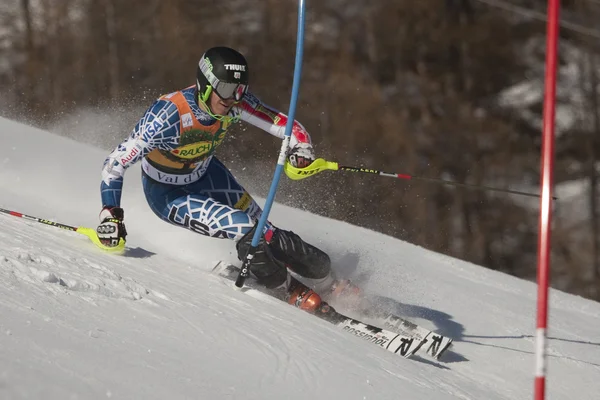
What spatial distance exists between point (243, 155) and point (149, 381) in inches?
742

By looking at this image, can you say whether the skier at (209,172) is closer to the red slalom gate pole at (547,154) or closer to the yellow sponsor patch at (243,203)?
the yellow sponsor patch at (243,203)

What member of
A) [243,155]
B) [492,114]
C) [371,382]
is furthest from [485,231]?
[371,382]

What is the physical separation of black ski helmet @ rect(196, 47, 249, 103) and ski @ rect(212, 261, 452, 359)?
103 centimetres

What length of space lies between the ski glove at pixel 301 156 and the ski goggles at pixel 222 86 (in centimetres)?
52

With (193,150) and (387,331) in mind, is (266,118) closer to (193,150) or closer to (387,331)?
(193,150)

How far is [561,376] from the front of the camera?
199 inches

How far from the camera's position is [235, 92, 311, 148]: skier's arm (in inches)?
201

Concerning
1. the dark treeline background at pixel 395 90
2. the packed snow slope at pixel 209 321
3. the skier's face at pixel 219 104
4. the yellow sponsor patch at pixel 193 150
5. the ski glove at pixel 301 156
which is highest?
the dark treeline background at pixel 395 90

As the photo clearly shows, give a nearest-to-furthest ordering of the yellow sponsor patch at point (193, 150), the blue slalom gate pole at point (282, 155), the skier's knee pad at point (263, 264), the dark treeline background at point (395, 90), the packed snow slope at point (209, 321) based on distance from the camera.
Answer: the packed snow slope at point (209, 321) → the blue slalom gate pole at point (282, 155) → the skier's knee pad at point (263, 264) → the yellow sponsor patch at point (193, 150) → the dark treeline background at point (395, 90)

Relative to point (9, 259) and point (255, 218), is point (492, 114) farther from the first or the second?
point (9, 259)

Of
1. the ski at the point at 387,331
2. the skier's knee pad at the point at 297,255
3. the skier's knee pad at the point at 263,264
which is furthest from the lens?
the skier's knee pad at the point at 297,255

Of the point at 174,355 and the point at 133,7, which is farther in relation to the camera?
the point at 133,7

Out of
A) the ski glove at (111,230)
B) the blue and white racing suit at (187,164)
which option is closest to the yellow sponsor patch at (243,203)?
the blue and white racing suit at (187,164)

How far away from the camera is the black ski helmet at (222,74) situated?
15.2 ft
